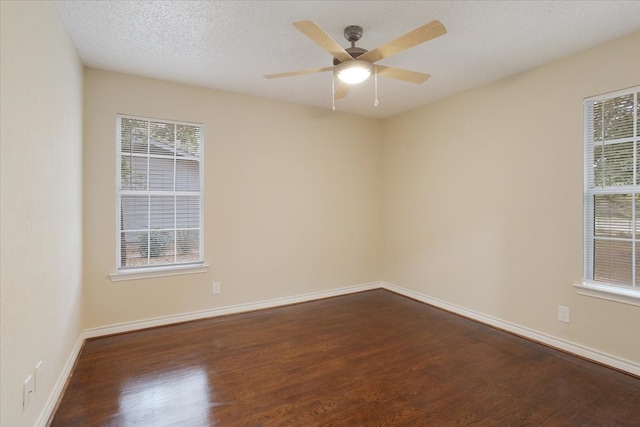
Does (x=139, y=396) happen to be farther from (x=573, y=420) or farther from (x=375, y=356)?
(x=573, y=420)

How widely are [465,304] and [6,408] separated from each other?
3780 mm

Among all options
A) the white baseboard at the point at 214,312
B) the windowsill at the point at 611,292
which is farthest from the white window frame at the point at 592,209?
the white baseboard at the point at 214,312

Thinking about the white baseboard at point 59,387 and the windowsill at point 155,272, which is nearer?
the white baseboard at point 59,387

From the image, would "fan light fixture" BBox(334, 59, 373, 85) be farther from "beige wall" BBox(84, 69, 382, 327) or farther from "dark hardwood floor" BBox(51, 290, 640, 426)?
"dark hardwood floor" BBox(51, 290, 640, 426)

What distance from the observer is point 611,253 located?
101 inches

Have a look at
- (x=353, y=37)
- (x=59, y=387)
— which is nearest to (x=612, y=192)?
(x=353, y=37)

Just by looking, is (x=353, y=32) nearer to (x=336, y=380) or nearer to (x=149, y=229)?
(x=336, y=380)

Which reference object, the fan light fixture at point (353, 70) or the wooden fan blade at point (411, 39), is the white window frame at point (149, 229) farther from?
the wooden fan blade at point (411, 39)

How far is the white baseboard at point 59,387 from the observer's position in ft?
5.95

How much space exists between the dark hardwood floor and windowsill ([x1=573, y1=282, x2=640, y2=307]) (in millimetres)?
546

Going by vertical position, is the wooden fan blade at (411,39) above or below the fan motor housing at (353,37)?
below

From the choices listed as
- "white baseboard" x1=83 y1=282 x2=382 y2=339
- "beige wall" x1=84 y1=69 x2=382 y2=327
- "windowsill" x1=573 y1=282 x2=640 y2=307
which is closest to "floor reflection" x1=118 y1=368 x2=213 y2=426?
"white baseboard" x1=83 y1=282 x2=382 y2=339

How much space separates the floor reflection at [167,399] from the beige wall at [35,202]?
1.48 feet

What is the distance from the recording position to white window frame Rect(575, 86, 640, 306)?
7.89 ft
